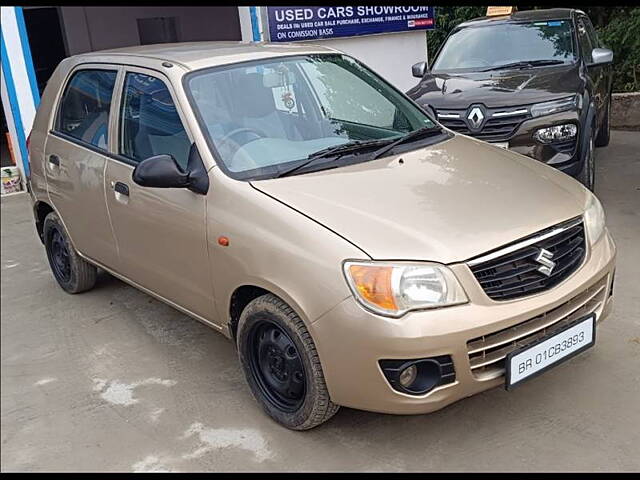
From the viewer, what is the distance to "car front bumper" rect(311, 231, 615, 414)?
2523mm

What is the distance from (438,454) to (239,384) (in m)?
1.20

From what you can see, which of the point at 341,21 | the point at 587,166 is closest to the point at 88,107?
the point at 587,166

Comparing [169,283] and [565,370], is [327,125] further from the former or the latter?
[565,370]

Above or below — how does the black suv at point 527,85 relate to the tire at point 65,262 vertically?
above

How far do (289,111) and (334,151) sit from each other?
0.39 m

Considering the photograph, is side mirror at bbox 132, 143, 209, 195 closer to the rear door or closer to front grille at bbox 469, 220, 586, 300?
the rear door

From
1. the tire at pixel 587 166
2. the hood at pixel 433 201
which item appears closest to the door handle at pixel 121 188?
the hood at pixel 433 201

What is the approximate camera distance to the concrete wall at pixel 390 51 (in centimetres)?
955

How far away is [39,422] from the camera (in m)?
3.32

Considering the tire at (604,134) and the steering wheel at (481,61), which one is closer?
the steering wheel at (481,61)

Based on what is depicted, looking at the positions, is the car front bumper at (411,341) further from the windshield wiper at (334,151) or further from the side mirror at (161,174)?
the side mirror at (161,174)

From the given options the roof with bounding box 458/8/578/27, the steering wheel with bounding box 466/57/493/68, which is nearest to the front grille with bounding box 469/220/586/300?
the steering wheel with bounding box 466/57/493/68

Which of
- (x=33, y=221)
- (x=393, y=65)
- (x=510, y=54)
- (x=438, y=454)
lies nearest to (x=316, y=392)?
(x=438, y=454)

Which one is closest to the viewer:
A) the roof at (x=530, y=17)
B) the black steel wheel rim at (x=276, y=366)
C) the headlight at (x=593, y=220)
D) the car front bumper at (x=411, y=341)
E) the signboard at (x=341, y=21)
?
the car front bumper at (x=411, y=341)
